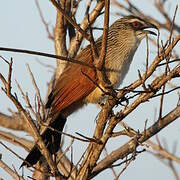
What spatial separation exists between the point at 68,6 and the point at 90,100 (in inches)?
29.1

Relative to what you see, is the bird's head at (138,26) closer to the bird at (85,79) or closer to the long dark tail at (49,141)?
the bird at (85,79)

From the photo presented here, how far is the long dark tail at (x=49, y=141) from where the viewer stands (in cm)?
285

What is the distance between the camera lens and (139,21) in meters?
3.85

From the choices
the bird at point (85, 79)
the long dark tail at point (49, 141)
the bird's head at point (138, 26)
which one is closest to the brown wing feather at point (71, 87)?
the bird at point (85, 79)

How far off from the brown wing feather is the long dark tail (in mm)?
104

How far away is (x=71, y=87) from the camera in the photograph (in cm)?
346

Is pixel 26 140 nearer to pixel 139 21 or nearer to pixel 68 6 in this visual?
pixel 68 6

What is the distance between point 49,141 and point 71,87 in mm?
591

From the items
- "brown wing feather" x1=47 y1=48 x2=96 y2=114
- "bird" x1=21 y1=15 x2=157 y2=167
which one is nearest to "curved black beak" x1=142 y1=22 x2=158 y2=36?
"bird" x1=21 y1=15 x2=157 y2=167

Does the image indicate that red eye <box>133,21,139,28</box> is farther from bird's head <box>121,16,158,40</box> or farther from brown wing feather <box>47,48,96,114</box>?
brown wing feather <box>47,48,96,114</box>

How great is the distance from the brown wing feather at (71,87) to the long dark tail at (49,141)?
10cm

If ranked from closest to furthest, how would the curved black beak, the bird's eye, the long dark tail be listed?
1. the long dark tail
2. the curved black beak
3. the bird's eye

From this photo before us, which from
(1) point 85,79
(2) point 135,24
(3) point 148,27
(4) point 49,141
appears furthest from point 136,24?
(4) point 49,141

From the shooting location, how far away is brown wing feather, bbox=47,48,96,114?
3.33 m
